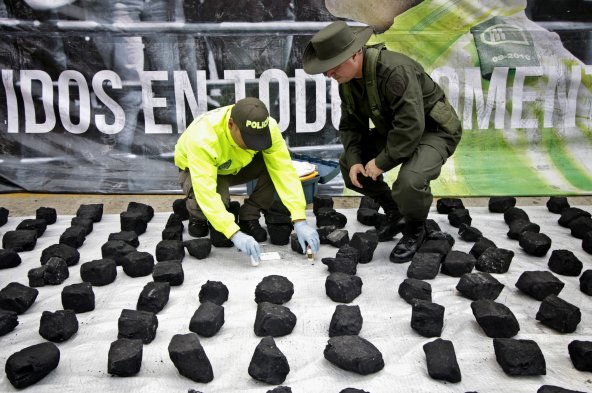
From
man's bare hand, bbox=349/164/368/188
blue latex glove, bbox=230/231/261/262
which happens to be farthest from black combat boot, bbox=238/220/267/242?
man's bare hand, bbox=349/164/368/188

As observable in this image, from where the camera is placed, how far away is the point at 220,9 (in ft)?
15.3

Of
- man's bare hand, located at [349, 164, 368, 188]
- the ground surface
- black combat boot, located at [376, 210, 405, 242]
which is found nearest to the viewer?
man's bare hand, located at [349, 164, 368, 188]

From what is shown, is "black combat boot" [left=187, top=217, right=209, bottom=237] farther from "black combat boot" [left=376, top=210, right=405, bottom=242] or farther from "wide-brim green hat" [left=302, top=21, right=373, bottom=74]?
"wide-brim green hat" [left=302, top=21, right=373, bottom=74]

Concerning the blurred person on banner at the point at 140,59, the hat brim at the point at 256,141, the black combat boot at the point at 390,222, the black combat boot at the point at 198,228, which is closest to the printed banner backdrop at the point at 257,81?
the blurred person on banner at the point at 140,59

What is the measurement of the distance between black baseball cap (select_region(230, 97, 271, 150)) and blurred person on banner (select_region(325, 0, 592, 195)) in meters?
1.91

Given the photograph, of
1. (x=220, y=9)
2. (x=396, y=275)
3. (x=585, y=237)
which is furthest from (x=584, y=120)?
(x=220, y=9)

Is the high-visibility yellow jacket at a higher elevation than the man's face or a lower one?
lower

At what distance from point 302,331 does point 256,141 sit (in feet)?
3.46

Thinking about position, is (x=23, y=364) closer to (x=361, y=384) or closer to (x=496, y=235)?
(x=361, y=384)

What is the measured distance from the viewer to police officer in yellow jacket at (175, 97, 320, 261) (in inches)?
125

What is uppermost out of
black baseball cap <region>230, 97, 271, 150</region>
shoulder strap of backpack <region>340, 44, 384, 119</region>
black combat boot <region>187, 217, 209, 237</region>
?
shoulder strap of backpack <region>340, 44, 384, 119</region>

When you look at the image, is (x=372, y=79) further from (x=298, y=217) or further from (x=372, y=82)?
(x=298, y=217)

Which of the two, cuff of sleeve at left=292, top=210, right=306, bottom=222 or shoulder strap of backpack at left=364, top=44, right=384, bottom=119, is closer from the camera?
shoulder strap of backpack at left=364, top=44, right=384, bottom=119

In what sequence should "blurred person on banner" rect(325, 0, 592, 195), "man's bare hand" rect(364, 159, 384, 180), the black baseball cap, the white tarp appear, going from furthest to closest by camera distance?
1. "blurred person on banner" rect(325, 0, 592, 195)
2. "man's bare hand" rect(364, 159, 384, 180)
3. the black baseball cap
4. the white tarp
